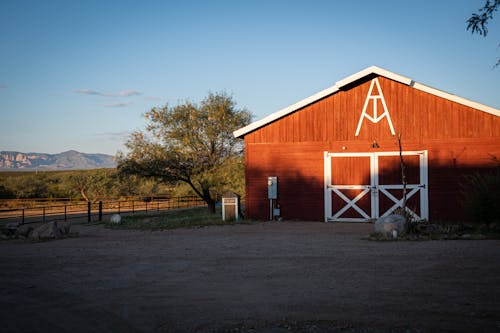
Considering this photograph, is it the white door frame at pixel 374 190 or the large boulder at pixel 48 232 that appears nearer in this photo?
the large boulder at pixel 48 232

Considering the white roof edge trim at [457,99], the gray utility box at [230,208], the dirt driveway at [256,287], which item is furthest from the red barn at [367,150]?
the dirt driveway at [256,287]

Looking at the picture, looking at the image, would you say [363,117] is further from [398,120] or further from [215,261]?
[215,261]

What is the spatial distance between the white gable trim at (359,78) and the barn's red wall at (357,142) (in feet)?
0.73

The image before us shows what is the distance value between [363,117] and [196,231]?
750cm

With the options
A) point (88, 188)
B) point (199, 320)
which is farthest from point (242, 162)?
point (88, 188)

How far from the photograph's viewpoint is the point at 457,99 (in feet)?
54.6

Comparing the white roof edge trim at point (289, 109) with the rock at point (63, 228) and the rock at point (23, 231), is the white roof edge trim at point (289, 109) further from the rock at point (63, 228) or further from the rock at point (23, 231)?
the rock at point (23, 231)

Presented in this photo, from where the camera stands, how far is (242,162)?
24188mm

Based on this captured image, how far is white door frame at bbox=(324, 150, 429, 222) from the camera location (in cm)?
1708

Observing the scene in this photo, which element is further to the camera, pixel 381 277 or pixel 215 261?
pixel 215 261

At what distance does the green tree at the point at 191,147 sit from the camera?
2350cm

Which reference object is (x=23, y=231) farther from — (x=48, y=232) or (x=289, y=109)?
(x=289, y=109)

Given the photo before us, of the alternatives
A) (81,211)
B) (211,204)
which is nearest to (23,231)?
(211,204)

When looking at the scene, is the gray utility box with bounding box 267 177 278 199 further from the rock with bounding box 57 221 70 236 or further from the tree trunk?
the tree trunk
